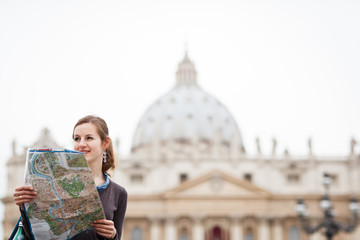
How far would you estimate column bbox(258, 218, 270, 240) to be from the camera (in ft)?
157

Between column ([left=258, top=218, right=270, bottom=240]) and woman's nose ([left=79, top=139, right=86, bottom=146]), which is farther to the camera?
column ([left=258, top=218, right=270, bottom=240])

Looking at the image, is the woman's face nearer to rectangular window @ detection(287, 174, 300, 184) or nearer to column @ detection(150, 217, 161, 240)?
column @ detection(150, 217, 161, 240)

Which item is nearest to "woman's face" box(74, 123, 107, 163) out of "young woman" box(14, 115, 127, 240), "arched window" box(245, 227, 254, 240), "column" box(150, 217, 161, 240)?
"young woman" box(14, 115, 127, 240)

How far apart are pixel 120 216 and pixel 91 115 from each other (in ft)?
2.26

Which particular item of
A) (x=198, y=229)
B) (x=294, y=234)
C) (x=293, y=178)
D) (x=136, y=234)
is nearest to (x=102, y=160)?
(x=198, y=229)

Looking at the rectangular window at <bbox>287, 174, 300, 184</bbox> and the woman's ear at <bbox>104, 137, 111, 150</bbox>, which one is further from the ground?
the woman's ear at <bbox>104, 137, 111, 150</bbox>

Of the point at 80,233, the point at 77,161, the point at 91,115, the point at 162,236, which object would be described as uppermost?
the point at 91,115

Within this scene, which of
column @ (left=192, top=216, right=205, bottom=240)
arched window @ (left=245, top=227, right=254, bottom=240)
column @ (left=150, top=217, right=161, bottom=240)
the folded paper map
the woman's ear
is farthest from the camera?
arched window @ (left=245, top=227, right=254, bottom=240)

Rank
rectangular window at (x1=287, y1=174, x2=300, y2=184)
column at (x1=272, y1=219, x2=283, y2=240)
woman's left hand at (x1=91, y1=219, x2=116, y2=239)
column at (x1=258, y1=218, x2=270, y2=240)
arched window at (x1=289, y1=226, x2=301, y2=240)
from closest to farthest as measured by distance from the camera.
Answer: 1. woman's left hand at (x1=91, y1=219, x2=116, y2=239)
2. column at (x1=258, y1=218, x2=270, y2=240)
3. column at (x1=272, y1=219, x2=283, y2=240)
4. arched window at (x1=289, y1=226, x2=301, y2=240)
5. rectangular window at (x1=287, y1=174, x2=300, y2=184)

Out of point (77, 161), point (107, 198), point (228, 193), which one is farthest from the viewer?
point (228, 193)

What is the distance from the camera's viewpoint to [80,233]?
332 centimetres

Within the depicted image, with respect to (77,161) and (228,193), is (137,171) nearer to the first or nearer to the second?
(228,193)

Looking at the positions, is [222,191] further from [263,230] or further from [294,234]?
[294,234]

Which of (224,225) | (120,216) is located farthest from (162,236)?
(120,216)
